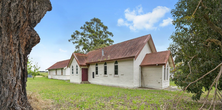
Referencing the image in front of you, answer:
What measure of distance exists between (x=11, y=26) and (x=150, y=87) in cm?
1295

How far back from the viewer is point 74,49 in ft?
115

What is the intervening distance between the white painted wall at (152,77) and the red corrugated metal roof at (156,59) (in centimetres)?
51

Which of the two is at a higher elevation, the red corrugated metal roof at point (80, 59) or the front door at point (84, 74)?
the red corrugated metal roof at point (80, 59)

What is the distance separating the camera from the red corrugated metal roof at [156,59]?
12.4 meters

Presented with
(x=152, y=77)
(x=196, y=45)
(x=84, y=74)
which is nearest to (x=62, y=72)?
(x=84, y=74)

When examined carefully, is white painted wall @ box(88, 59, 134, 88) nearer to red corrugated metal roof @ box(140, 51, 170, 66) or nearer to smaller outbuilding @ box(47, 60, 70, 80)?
red corrugated metal roof @ box(140, 51, 170, 66)

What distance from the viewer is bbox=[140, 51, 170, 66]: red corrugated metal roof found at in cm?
1244

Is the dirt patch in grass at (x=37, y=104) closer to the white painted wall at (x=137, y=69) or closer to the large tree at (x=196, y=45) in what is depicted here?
the large tree at (x=196, y=45)

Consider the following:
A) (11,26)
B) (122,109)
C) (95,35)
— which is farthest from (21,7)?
(95,35)

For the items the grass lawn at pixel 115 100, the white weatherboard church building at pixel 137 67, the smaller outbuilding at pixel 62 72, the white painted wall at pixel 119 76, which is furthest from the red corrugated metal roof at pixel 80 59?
the grass lawn at pixel 115 100

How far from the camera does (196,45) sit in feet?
19.4

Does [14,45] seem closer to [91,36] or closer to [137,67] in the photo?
[137,67]

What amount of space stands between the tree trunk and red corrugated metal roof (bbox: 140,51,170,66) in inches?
448

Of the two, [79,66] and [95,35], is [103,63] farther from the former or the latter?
Result: [95,35]
